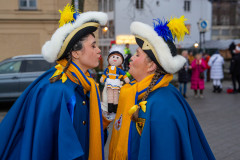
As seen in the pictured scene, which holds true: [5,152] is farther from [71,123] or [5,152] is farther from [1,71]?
[1,71]

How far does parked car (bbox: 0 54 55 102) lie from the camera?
28.7ft

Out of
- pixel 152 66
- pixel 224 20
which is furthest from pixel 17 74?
pixel 224 20

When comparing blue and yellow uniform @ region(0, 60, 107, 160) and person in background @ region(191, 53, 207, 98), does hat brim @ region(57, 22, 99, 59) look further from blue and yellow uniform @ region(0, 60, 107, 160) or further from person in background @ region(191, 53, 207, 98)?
person in background @ region(191, 53, 207, 98)

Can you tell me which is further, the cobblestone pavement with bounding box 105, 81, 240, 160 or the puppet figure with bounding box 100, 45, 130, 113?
the cobblestone pavement with bounding box 105, 81, 240, 160

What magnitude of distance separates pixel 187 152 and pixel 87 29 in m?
1.44

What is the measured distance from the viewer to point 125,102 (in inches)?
103

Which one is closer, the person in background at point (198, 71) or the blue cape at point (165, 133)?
the blue cape at point (165, 133)

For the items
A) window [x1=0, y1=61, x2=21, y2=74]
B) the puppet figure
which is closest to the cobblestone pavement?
the puppet figure

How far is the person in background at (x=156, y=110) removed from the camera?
90.1 inches

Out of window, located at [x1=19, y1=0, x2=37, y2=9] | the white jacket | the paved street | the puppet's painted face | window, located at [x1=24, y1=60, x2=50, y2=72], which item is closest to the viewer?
the puppet's painted face

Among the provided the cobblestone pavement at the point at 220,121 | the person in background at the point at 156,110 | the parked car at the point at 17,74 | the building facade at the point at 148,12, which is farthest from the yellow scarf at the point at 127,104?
the building facade at the point at 148,12

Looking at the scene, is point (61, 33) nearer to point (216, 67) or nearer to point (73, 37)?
point (73, 37)

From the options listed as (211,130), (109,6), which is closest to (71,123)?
(211,130)

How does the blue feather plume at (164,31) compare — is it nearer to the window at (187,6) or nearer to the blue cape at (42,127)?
the blue cape at (42,127)
